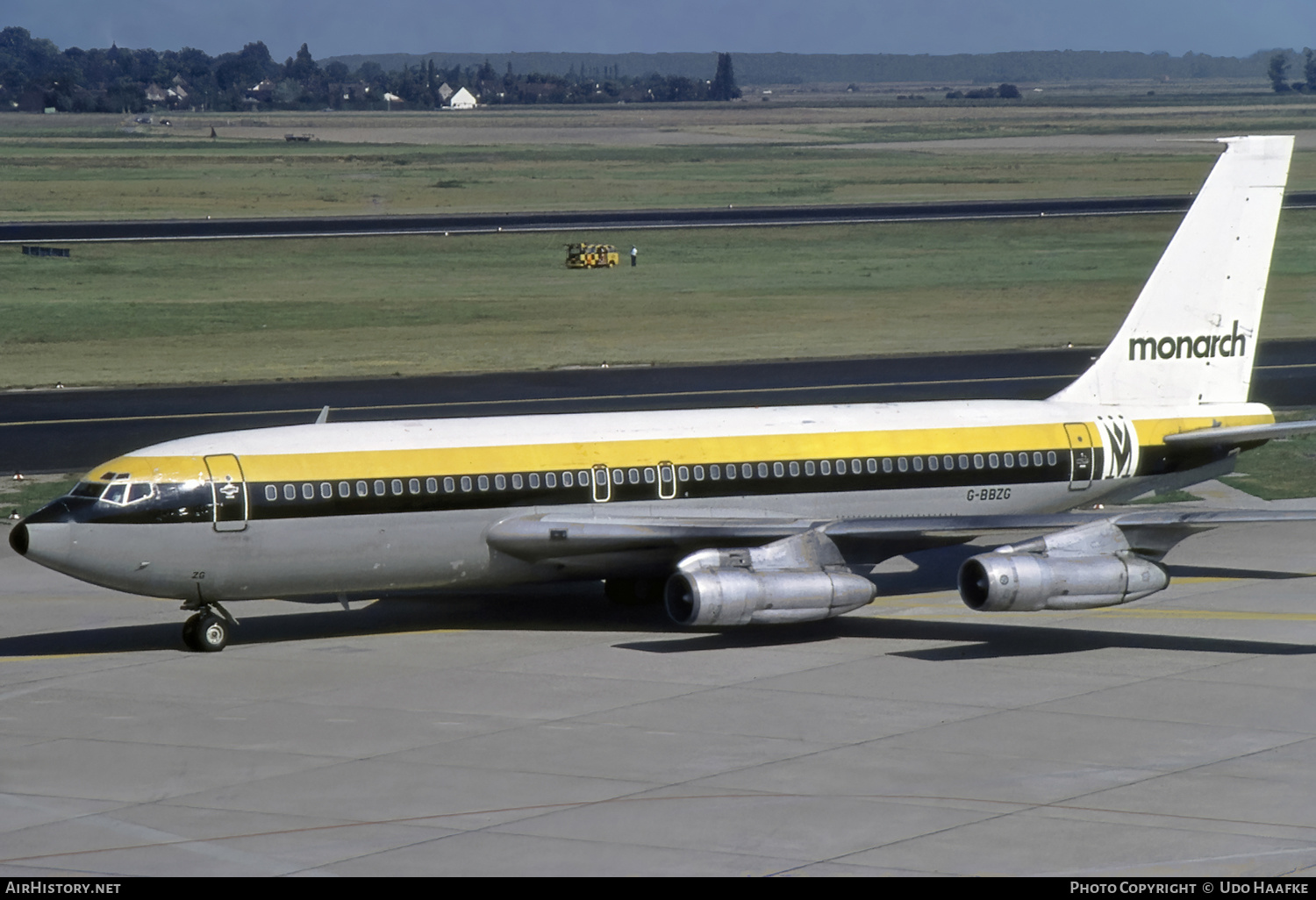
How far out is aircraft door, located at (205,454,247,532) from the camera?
34000mm

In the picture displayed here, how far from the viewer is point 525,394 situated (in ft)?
230

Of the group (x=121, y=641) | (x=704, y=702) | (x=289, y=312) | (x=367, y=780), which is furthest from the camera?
(x=289, y=312)

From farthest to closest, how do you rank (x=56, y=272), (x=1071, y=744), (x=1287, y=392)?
(x=56, y=272) → (x=1287, y=392) → (x=1071, y=744)

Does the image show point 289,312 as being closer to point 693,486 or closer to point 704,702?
point 693,486

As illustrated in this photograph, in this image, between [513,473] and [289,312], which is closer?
[513,473]

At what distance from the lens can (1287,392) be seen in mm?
69938

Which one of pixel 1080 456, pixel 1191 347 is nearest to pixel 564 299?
pixel 1191 347

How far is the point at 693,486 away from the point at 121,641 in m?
11.8

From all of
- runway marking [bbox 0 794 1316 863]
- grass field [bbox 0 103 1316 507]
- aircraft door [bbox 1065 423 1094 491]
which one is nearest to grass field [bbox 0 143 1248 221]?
grass field [bbox 0 103 1316 507]

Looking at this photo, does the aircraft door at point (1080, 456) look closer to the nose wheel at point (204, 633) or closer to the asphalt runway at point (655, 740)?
the asphalt runway at point (655, 740)

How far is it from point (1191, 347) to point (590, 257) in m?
72.4

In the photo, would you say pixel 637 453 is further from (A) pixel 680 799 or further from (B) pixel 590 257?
(B) pixel 590 257

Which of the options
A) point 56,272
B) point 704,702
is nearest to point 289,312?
point 56,272

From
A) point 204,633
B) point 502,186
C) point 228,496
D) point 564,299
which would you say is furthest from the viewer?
point 502,186
